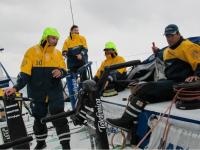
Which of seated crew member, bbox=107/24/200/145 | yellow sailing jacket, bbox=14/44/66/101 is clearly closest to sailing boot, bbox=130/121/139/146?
seated crew member, bbox=107/24/200/145

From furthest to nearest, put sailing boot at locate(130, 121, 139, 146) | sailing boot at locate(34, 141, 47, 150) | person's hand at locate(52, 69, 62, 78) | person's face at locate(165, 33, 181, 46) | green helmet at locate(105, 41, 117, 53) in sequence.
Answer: green helmet at locate(105, 41, 117, 53), sailing boot at locate(34, 141, 47, 150), person's hand at locate(52, 69, 62, 78), person's face at locate(165, 33, 181, 46), sailing boot at locate(130, 121, 139, 146)

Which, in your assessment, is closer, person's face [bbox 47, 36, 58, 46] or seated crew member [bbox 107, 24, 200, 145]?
seated crew member [bbox 107, 24, 200, 145]

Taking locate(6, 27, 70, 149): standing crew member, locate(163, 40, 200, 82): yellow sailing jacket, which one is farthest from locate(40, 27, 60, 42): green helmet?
locate(163, 40, 200, 82): yellow sailing jacket

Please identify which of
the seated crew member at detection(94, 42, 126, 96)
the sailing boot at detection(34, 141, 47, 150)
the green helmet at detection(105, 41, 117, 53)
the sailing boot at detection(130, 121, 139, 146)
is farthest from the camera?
the green helmet at detection(105, 41, 117, 53)

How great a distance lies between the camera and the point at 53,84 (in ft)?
14.3

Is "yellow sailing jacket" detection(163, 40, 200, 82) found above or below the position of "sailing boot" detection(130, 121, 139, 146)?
above

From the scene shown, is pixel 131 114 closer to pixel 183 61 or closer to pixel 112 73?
pixel 183 61

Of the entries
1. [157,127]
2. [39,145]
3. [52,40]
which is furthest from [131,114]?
[39,145]

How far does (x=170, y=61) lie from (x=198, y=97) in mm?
947

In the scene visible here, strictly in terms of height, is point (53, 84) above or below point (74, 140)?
above

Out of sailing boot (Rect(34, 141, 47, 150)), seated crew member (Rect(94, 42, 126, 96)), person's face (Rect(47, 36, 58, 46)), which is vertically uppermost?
person's face (Rect(47, 36, 58, 46))

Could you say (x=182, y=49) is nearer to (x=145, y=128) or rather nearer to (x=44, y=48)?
(x=145, y=128)

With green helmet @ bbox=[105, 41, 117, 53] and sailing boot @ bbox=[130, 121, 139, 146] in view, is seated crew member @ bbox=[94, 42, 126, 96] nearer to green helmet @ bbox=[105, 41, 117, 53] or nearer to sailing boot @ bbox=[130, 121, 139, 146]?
green helmet @ bbox=[105, 41, 117, 53]

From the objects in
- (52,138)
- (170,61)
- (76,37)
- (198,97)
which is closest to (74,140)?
(52,138)
